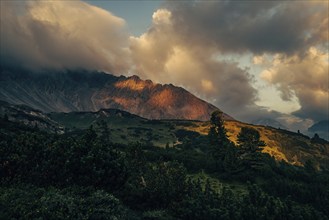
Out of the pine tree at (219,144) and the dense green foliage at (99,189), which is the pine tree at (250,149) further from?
the dense green foliage at (99,189)

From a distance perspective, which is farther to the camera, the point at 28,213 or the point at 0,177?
the point at 0,177

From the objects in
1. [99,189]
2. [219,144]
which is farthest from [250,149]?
[99,189]

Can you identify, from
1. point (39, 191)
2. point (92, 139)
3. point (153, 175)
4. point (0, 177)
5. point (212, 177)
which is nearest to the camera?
point (39, 191)

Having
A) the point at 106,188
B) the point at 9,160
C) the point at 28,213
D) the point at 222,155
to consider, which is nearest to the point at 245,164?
the point at 222,155

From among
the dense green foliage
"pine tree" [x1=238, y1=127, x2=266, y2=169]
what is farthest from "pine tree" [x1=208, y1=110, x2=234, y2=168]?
the dense green foliage

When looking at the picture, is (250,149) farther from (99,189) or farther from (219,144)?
(99,189)

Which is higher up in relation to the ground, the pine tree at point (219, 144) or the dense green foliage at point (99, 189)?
the pine tree at point (219, 144)

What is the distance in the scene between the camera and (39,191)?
47.3 meters

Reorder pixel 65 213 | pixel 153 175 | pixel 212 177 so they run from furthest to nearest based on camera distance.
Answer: pixel 212 177 < pixel 153 175 < pixel 65 213

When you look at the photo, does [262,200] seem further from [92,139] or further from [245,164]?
[245,164]

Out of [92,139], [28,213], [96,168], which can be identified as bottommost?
[28,213]

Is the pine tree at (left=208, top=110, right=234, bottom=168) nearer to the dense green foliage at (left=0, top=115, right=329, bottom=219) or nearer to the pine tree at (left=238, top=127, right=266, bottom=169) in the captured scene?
the pine tree at (left=238, top=127, right=266, bottom=169)

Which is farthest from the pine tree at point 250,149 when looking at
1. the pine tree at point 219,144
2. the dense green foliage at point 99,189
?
the dense green foliage at point 99,189

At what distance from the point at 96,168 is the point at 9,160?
14.2m
